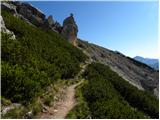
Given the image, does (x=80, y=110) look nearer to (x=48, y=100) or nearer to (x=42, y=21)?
(x=48, y=100)

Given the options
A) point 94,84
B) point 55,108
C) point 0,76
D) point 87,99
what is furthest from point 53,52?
point 0,76

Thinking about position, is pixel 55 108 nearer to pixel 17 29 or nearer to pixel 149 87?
pixel 17 29

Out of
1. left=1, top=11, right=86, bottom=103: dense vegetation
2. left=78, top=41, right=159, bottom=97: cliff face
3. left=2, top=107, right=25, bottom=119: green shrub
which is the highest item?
left=78, top=41, right=159, bottom=97: cliff face

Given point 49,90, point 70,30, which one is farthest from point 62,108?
point 70,30

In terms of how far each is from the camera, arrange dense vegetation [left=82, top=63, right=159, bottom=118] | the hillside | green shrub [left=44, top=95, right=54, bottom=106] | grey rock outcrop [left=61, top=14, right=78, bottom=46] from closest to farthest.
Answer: the hillside
green shrub [left=44, top=95, right=54, bottom=106]
dense vegetation [left=82, top=63, right=159, bottom=118]
grey rock outcrop [left=61, top=14, right=78, bottom=46]

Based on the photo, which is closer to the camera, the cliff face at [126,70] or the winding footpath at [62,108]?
the winding footpath at [62,108]

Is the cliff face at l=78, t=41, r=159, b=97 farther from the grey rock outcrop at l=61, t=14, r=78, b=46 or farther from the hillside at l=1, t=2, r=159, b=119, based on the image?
the hillside at l=1, t=2, r=159, b=119

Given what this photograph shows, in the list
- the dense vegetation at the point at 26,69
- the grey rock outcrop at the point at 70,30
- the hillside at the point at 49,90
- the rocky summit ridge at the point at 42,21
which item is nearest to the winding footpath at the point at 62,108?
the hillside at the point at 49,90

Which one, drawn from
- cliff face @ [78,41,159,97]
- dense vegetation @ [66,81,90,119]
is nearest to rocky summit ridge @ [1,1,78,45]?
→ cliff face @ [78,41,159,97]

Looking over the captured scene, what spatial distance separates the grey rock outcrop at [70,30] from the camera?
48188 mm

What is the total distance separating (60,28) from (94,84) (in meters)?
33.8

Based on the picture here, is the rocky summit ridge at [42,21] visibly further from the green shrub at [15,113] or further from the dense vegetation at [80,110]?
the green shrub at [15,113]

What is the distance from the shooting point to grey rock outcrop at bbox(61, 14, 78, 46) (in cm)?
4819

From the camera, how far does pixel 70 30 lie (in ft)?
160
